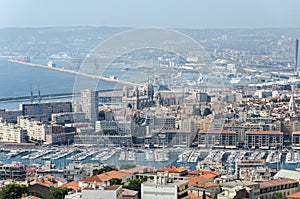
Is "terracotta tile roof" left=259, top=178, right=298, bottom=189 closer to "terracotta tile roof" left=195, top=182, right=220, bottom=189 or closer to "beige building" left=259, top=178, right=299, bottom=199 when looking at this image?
"beige building" left=259, top=178, right=299, bottom=199

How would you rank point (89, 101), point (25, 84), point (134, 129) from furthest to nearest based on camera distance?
point (25, 84), point (89, 101), point (134, 129)

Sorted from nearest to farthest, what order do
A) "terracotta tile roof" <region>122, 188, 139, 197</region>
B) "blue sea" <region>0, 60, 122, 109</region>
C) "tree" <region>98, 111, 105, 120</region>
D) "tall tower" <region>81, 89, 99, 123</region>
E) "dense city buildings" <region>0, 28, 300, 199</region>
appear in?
"terracotta tile roof" <region>122, 188, 139, 197</region> → "dense city buildings" <region>0, 28, 300, 199</region> → "tree" <region>98, 111, 105, 120</region> → "tall tower" <region>81, 89, 99, 123</region> → "blue sea" <region>0, 60, 122, 109</region>

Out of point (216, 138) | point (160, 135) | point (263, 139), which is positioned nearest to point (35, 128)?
point (160, 135)

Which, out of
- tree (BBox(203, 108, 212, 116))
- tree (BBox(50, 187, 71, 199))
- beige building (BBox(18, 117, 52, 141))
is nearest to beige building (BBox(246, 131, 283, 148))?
tree (BBox(203, 108, 212, 116))

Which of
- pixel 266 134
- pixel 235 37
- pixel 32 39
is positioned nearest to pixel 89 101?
pixel 266 134

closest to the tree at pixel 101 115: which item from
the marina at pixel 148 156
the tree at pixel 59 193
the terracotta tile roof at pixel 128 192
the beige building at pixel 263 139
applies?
the marina at pixel 148 156

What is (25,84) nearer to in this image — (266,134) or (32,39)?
(32,39)

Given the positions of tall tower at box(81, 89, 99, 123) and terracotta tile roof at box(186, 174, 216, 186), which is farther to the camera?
tall tower at box(81, 89, 99, 123)

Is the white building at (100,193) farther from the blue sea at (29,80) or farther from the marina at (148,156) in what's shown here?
the blue sea at (29,80)
